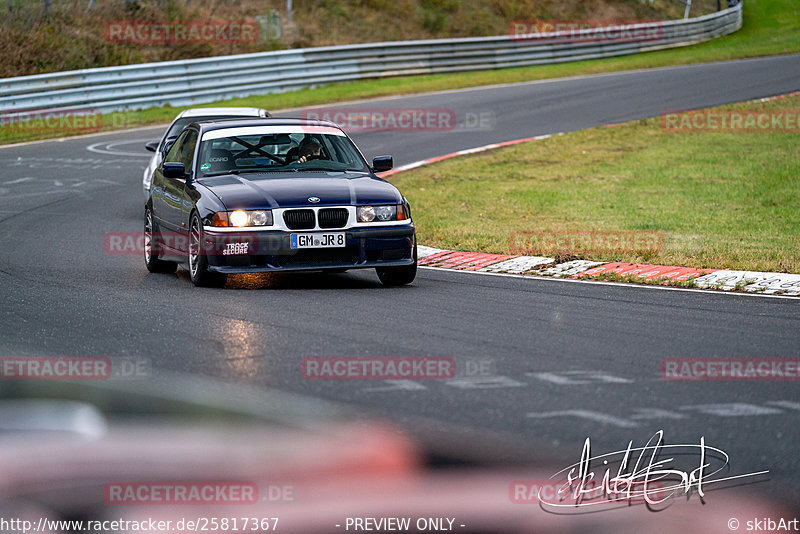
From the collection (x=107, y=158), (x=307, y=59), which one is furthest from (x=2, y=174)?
(x=307, y=59)

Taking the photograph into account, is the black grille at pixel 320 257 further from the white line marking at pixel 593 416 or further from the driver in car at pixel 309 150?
the white line marking at pixel 593 416

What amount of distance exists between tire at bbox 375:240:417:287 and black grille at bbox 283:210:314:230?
0.88m

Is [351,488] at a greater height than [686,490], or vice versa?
[351,488]

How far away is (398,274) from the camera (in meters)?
10.3

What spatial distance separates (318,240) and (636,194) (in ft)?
28.8

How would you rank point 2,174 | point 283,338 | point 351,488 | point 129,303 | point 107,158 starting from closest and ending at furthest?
point 351,488, point 283,338, point 129,303, point 2,174, point 107,158

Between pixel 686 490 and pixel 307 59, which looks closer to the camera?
pixel 686 490

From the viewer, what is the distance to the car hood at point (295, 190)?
387 inches

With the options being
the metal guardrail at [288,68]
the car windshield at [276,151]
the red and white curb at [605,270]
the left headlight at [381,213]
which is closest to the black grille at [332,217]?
the left headlight at [381,213]

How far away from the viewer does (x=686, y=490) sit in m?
4.30

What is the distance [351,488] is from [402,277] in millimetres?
7063

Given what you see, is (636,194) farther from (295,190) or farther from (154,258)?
(295,190)

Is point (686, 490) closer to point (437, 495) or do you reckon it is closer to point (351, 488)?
point (437, 495)

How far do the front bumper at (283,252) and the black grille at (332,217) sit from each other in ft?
0.23
